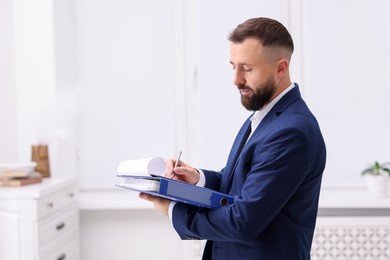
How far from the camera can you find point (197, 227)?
5.11 ft

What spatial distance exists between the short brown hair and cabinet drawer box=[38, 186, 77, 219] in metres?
1.54

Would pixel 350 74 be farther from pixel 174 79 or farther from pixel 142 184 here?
pixel 142 184

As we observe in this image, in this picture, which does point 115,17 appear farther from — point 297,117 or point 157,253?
point 297,117

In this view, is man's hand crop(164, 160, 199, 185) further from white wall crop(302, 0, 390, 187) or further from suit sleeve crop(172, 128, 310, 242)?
white wall crop(302, 0, 390, 187)

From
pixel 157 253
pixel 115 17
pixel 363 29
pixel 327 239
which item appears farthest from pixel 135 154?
pixel 363 29

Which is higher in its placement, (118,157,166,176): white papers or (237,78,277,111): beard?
(237,78,277,111): beard

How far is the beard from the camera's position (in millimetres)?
1594

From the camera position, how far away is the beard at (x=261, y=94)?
5.23 ft

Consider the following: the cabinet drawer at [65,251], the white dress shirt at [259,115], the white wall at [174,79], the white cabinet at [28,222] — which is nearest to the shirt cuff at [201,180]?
the white dress shirt at [259,115]

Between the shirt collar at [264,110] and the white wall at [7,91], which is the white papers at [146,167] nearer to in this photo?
the shirt collar at [264,110]

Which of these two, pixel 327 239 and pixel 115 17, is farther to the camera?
pixel 115 17

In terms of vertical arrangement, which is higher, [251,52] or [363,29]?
[363,29]

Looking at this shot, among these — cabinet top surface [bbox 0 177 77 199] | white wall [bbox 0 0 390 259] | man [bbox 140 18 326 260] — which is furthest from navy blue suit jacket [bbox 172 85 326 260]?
white wall [bbox 0 0 390 259]

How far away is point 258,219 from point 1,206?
65.0 inches
